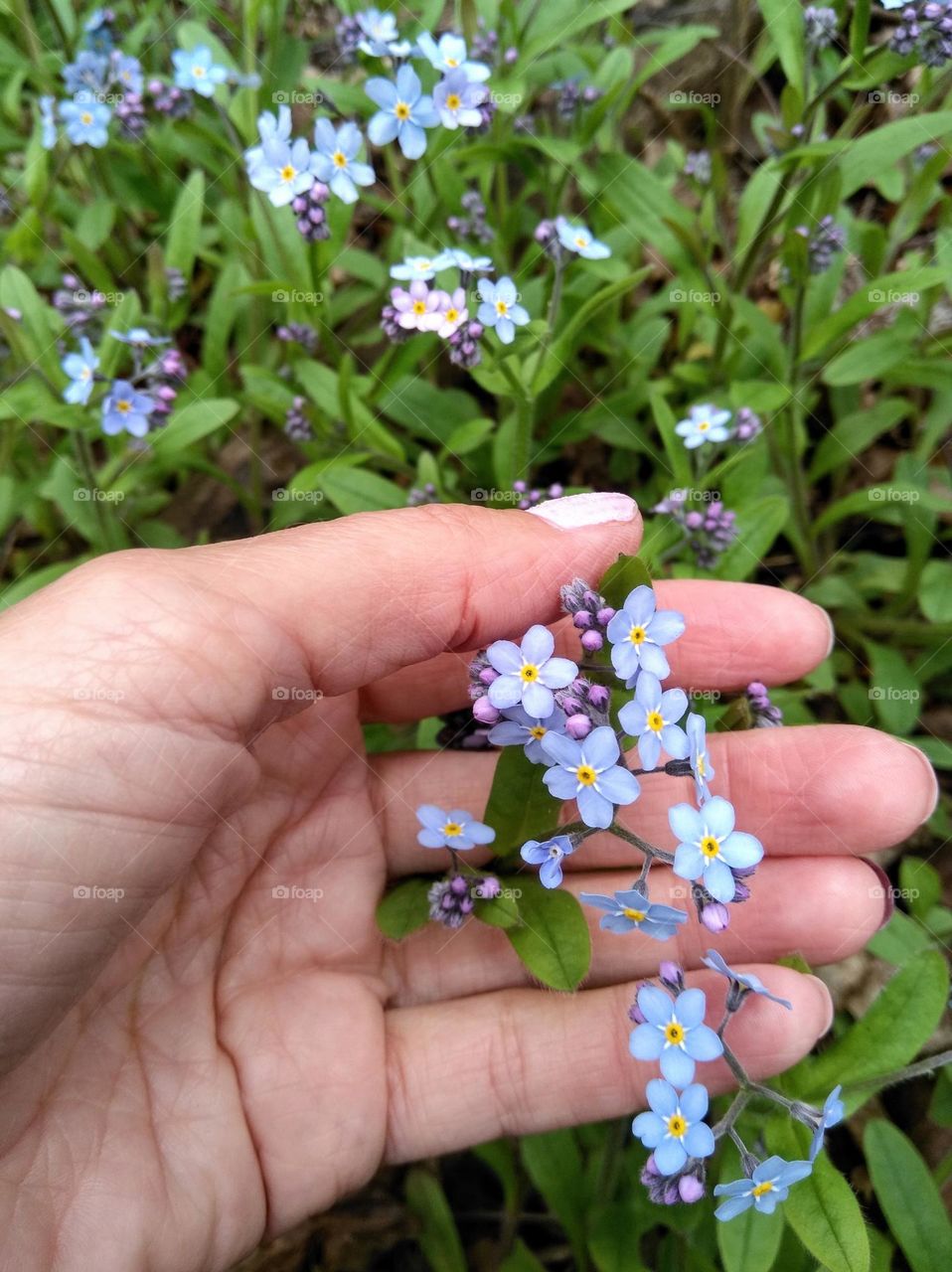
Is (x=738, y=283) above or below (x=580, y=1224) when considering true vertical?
above

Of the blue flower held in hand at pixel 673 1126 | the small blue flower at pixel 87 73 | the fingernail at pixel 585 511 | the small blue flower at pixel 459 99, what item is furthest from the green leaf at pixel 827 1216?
the small blue flower at pixel 87 73

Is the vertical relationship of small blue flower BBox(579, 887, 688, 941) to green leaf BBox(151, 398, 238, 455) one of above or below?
below

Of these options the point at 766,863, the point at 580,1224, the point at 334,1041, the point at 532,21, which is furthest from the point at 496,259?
the point at 580,1224

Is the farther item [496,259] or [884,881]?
[496,259]

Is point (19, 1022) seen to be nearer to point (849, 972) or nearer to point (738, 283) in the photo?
point (849, 972)

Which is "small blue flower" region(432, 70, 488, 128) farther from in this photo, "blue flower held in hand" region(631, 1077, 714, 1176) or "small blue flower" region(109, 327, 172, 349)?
"blue flower held in hand" region(631, 1077, 714, 1176)

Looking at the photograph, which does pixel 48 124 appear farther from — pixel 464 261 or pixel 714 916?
pixel 714 916

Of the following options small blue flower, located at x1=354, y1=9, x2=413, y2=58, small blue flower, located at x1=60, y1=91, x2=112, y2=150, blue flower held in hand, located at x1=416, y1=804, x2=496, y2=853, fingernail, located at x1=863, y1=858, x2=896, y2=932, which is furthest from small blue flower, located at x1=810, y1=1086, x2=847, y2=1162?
small blue flower, located at x1=60, y1=91, x2=112, y2=150
